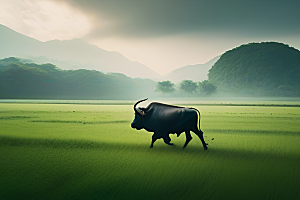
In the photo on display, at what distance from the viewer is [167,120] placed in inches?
443

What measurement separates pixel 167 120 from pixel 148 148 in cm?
197

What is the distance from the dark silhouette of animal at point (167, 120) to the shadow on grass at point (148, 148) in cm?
65

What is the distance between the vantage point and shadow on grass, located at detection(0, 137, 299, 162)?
10.8 m

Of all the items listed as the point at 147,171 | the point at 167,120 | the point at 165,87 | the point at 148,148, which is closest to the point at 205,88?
the point at 165,87

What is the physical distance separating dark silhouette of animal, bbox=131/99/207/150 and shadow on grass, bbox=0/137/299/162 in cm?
65

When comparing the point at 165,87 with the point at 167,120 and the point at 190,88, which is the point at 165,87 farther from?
the point at 167,120

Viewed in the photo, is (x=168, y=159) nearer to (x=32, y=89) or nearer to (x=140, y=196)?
(x=140, y=196)

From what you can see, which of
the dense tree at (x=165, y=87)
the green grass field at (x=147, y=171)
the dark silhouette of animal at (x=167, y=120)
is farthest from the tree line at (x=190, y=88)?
the dark silhouette of animal at (x=167, y=120)

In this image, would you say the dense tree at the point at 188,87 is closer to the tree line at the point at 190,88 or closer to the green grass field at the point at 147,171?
the tree line at the point at 190,88

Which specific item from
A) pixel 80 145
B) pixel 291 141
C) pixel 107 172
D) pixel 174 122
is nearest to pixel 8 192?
pixel 107 172

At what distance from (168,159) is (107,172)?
9.02 ft

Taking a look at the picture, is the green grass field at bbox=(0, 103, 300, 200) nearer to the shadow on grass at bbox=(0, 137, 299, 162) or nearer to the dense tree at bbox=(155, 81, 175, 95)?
the shadow on grass at bbox=(0, 137, 299, 162)

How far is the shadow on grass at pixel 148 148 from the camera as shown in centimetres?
1080

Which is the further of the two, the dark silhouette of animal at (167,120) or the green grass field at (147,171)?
the dark silhouette of animal at (167,120)
